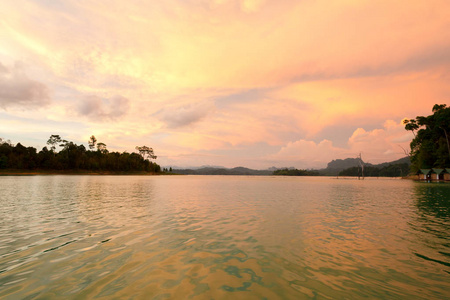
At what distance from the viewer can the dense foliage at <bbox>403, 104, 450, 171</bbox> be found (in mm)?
97875

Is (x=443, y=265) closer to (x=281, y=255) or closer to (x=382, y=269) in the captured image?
(x=382, y=269)

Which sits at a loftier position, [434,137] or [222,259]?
[434,137]

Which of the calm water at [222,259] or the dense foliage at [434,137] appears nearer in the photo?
the calm water at [222,259]

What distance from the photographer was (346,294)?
784cm

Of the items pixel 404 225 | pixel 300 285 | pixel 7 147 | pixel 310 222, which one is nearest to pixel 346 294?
pixel 300 285

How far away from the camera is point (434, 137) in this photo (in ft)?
354

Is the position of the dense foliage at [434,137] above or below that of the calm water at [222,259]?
above

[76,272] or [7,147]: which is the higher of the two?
[7,147]

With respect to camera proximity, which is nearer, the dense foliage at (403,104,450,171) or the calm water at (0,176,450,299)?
the calm water at (0,176,450,299)

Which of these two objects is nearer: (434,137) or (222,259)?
(222,259)

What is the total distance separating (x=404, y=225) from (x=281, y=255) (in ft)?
49.5

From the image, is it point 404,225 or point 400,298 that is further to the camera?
point 404,225

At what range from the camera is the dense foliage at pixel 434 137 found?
97875mm

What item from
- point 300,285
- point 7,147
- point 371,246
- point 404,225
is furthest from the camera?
point 7,147
